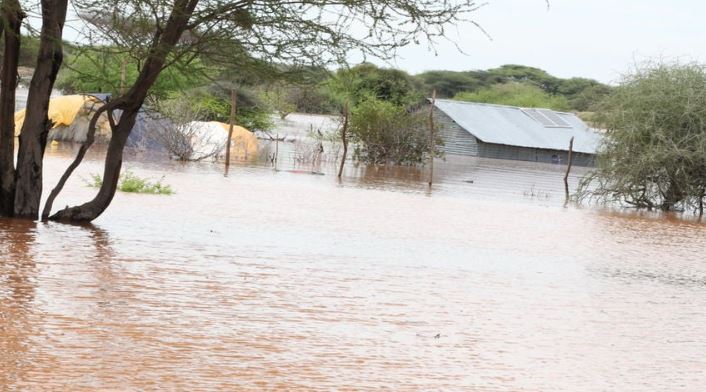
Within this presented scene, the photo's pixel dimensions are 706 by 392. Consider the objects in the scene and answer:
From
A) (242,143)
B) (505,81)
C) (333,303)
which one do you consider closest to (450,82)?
(505,81)

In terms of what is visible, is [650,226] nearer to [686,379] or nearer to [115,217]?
[115,217]

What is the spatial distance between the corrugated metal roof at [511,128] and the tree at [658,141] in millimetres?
29398

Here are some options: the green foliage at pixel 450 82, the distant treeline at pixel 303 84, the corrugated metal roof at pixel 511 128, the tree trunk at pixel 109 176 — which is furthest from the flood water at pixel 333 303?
the green foliage at pixel 450 82

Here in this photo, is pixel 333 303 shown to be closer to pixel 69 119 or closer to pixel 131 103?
pixel 131 103

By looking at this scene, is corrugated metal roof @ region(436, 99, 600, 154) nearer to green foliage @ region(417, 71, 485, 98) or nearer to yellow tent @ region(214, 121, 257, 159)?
yellow tent @ region(214, 121, 257, 159)

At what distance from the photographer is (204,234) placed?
16547 mm

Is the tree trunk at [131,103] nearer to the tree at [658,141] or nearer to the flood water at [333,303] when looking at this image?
the flood water at [333,303]

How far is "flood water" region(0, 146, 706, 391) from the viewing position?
8.16 meters

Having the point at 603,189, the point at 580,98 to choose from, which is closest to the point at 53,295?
the point at 603,189

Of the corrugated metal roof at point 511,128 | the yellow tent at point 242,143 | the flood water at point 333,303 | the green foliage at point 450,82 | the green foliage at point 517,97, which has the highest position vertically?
the green foliage at point 450,82

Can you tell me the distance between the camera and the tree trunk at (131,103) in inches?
553

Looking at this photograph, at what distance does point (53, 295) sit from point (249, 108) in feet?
157

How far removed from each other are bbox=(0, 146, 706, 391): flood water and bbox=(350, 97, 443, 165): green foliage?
2497 centimetres

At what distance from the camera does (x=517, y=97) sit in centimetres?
10031
